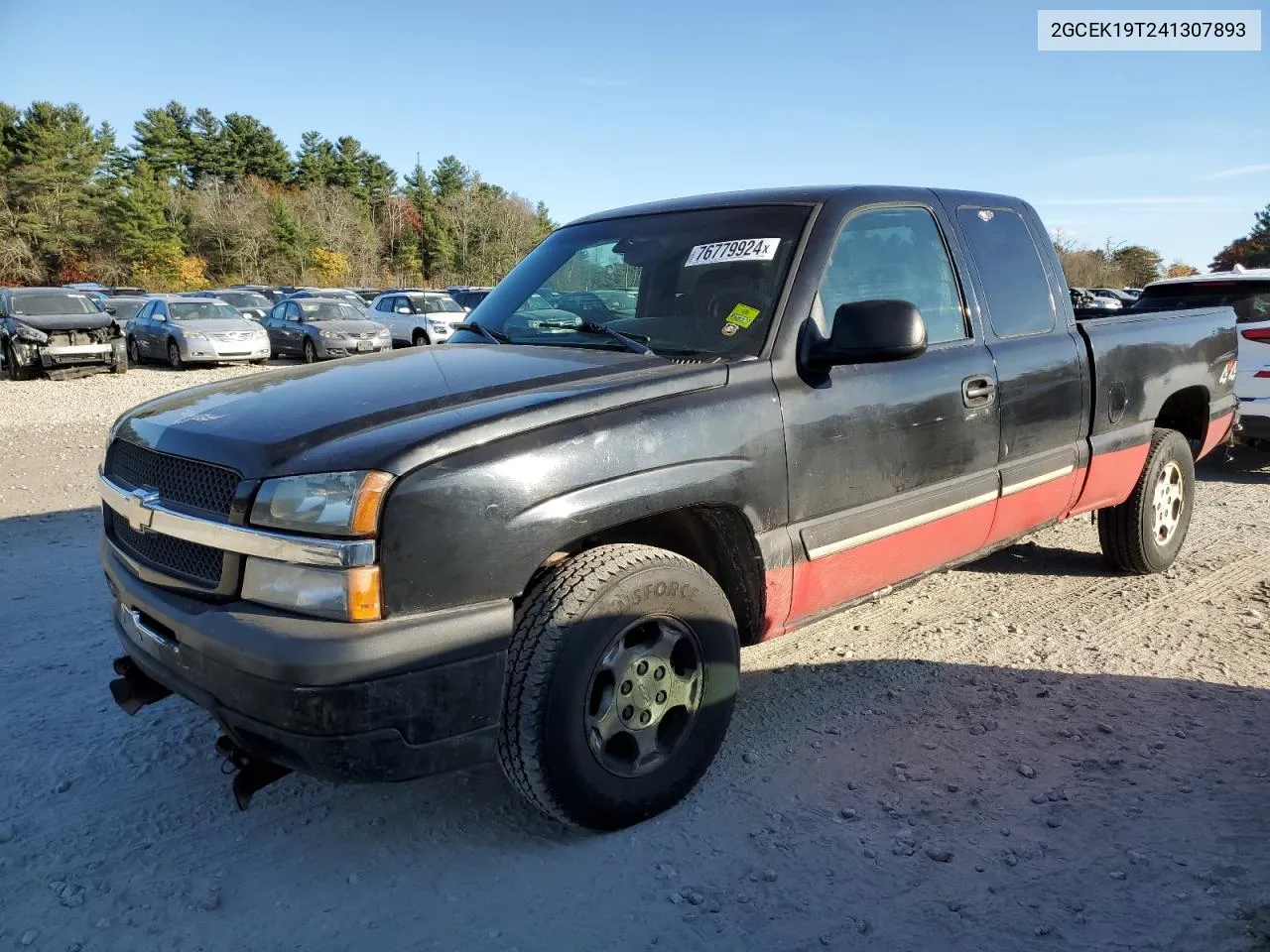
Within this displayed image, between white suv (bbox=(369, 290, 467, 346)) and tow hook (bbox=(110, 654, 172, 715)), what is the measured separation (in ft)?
66.7

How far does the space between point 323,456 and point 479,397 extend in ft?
1.68

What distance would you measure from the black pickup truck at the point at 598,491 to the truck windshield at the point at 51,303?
54.1ft

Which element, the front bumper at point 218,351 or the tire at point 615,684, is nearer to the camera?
the tire at point 615,684

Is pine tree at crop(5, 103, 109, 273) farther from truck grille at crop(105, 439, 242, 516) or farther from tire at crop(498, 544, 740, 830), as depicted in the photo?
tire at crop(498, 544, 740, 830)

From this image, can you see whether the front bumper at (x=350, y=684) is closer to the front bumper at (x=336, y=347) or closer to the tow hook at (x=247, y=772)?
the tow hook at (x=247, y=772)

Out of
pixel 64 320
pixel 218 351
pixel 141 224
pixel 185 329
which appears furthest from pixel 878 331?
pixel 141 224

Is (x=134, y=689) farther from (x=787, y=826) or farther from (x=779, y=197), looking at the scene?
(x=779, y=197)

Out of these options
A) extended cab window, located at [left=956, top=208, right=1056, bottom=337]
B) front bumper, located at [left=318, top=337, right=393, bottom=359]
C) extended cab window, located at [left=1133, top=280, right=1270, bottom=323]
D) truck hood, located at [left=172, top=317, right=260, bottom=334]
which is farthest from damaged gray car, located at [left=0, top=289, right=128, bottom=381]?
extended cab window, located at [left=956, top=208, right=1056, bottom=337]

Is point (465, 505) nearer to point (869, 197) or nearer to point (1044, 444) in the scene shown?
point (869, 197)

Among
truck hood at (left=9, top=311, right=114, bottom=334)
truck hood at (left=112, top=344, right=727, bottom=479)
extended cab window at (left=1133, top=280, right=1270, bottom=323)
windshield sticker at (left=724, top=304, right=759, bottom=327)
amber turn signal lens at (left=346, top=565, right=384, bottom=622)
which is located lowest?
amber turn signal lens at (left=346, top=565, right=384, bottom=622)

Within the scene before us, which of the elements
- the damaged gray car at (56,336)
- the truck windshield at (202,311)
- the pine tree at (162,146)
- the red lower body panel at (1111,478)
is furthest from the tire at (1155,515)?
the pine tree at (162,146)

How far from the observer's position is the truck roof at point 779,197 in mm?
3553

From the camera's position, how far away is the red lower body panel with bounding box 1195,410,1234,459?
216 inches

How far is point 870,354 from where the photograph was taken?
2.99 metres
